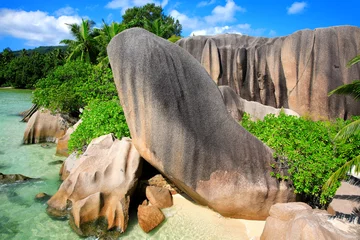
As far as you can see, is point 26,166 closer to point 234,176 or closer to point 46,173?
point 46,173

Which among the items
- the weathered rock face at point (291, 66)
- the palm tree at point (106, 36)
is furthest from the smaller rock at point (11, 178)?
the palm tree at point (106, 36)

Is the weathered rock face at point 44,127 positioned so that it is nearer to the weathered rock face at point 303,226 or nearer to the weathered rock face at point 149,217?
the weathered rock face at point 149,217

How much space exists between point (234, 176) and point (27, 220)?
4065mm

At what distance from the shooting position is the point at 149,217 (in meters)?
4.98

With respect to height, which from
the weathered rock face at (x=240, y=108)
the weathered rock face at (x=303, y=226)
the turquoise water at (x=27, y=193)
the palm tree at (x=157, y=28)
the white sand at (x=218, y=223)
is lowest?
the turquoise water at (x=27, y=193)

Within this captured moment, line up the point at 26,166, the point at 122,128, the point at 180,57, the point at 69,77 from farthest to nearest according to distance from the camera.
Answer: the point at 69,77, the point at 26,166, the point at 122,128, the point at 180,57

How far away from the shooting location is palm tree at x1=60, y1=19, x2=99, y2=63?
23703mm

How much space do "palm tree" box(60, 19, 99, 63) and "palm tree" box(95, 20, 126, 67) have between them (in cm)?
68

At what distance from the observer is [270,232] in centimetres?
422

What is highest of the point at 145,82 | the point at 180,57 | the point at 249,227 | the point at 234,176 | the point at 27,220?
the point at 180,57

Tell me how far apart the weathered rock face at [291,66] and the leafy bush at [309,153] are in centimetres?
300

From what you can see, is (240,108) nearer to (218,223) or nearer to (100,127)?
(100,127)

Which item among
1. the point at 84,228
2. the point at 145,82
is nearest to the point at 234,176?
the point at 145,82

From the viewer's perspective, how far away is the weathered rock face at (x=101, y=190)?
4.84 m
